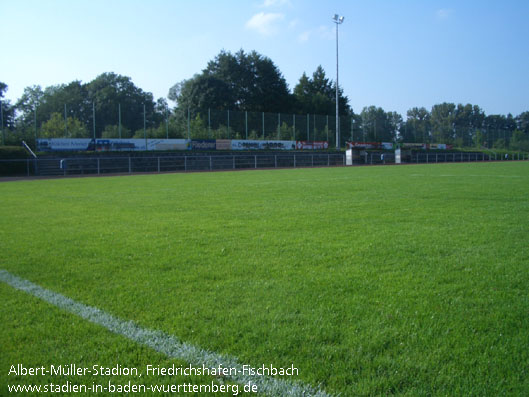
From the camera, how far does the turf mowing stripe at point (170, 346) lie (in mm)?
2176

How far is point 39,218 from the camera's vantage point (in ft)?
25.4

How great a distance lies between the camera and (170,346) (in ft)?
8.55

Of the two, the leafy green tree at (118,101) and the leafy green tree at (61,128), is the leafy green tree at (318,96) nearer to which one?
the leafy green tree at (118,101)

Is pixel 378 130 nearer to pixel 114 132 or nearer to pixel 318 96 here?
pixel 318 96

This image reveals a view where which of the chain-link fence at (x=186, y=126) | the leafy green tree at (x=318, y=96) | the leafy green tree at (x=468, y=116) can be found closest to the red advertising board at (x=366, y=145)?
the chain-link fence at (x=186, y=126)

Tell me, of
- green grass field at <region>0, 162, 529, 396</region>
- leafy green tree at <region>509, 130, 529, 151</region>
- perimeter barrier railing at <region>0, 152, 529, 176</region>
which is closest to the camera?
green grass field at <region>0, 162, 529, 396</region>

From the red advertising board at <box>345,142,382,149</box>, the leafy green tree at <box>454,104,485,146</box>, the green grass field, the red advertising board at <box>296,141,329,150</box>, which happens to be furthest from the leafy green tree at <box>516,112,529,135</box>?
the green grass field

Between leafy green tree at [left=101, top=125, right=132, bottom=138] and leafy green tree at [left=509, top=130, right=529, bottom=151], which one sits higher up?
leafy green tree at [left=509, top=130, right=529, bottom=151]

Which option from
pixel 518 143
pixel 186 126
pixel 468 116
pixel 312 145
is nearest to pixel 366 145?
pixel 312 145

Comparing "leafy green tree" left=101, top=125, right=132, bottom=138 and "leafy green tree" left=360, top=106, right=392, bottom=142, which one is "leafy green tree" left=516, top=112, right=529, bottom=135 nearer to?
"leafy green tree" left=360, top=106, right=392, bottom=142

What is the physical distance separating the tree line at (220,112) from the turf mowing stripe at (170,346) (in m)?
31.0

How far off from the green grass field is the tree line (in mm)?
28427

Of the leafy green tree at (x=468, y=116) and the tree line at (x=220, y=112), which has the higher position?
the leafy green tree at (x=468, y=116)

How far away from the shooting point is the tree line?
3316cm
